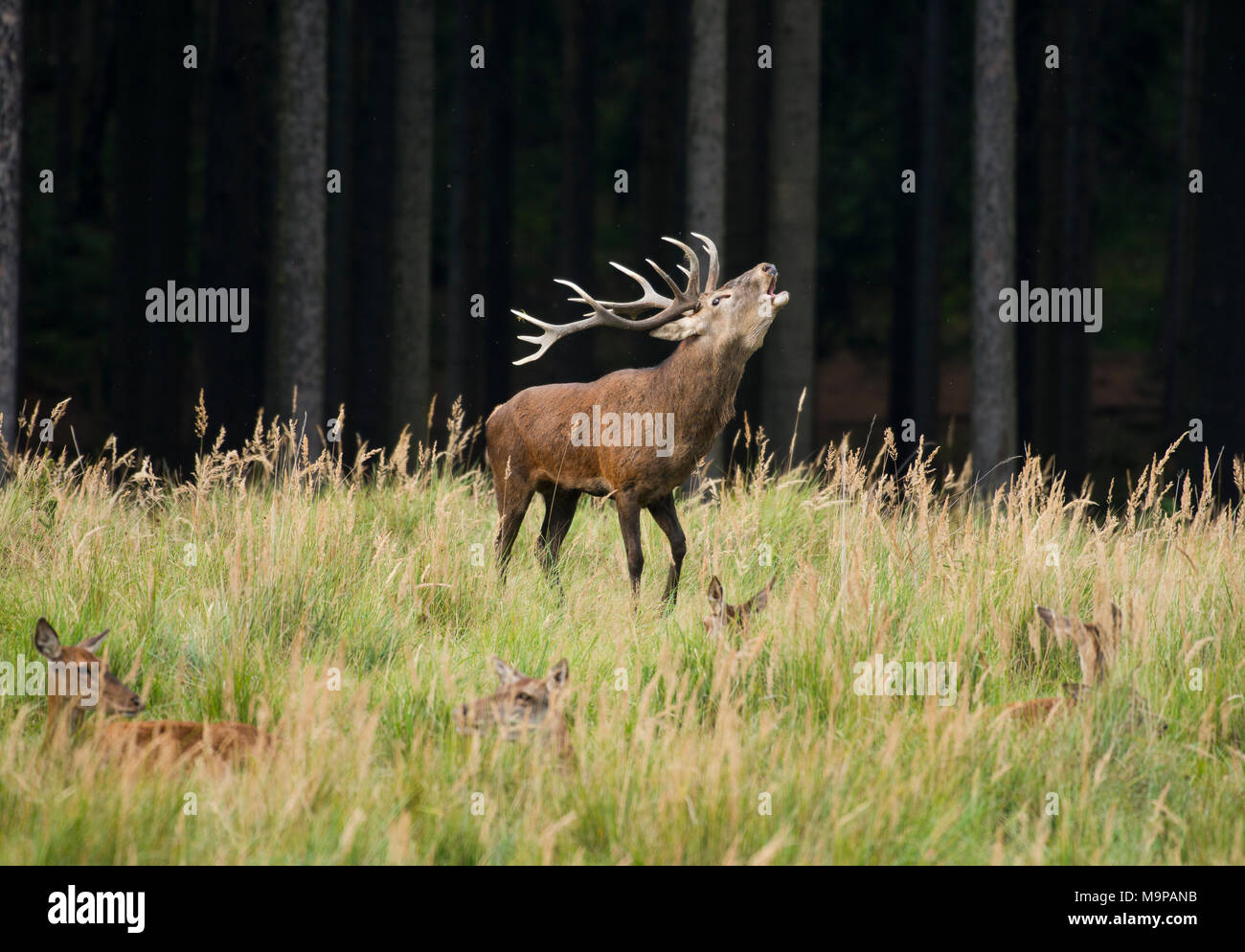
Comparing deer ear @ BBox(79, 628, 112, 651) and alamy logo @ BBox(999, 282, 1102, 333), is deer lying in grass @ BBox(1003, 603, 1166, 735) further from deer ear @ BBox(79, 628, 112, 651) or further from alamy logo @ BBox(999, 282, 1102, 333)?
alamy logo @ BBox(999, 282, 1102, 333)

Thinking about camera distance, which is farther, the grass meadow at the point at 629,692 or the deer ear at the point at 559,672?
the deer ear at the point at 559,672

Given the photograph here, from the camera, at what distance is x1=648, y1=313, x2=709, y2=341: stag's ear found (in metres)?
7.23

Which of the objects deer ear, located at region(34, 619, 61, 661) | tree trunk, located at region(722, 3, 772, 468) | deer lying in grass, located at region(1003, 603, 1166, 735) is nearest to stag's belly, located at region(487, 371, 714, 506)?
deer lying in grass, located at region(1003, 603, 1166, 735)

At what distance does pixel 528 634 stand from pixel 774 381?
828 centimetres

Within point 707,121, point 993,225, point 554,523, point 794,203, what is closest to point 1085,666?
point 554,523

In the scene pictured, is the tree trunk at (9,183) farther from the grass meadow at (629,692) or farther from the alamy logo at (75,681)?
the alamy logo at (75,681)

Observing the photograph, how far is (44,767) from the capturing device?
4320 millimetres

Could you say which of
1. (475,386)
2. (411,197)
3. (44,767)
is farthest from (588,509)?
(475,386)

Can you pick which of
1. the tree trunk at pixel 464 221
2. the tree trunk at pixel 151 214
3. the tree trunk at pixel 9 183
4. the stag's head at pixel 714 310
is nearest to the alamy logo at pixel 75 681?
the stag's head at pixel 714 310

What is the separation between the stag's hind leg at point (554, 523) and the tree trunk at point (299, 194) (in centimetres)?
553

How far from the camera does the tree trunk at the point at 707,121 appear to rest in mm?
12391

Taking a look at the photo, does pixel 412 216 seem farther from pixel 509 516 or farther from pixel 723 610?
pixel 723 610
